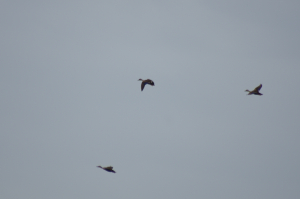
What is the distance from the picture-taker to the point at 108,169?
33.8 m

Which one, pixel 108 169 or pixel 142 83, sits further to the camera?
pixel 142 83

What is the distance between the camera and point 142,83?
42.0 metres

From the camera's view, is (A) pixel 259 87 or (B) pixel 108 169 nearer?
(B) pixel 108 169

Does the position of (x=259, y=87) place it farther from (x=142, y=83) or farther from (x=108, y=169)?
(x=108, y=169)

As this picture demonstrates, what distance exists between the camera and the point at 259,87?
1558 inches

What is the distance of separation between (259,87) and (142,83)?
13.9 metres

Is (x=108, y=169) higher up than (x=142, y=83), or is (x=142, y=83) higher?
(x=142, y=83)

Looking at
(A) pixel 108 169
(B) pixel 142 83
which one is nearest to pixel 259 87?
(B) pixel 142 83

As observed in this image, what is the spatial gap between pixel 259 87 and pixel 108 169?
19645mm

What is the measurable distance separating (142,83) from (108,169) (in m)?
12.5

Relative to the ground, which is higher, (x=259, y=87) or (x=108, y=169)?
(x=259, y=87)
